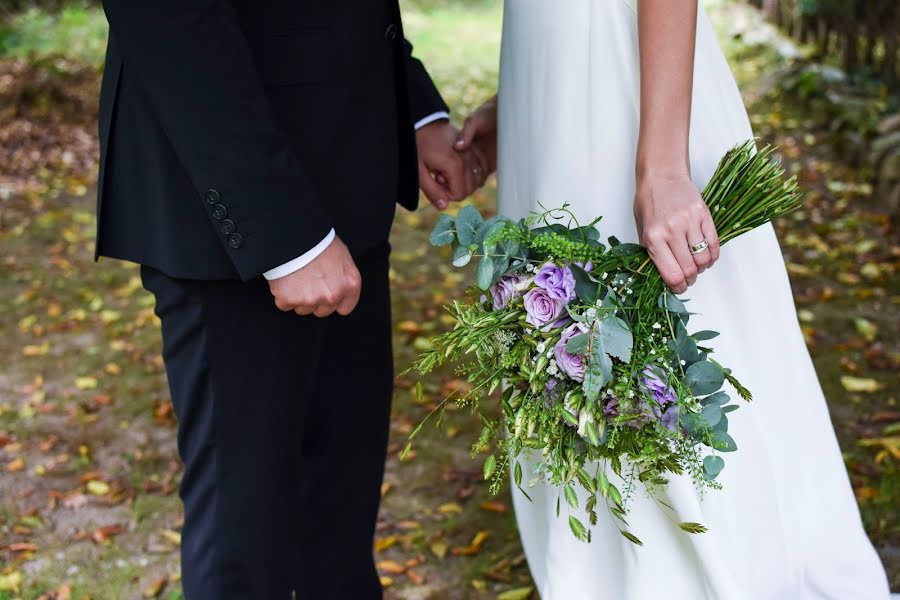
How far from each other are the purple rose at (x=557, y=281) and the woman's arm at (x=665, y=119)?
0.18 meters

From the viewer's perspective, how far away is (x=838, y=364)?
398 centimetres

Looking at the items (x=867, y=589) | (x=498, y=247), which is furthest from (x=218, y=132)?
(x=867, y=589)

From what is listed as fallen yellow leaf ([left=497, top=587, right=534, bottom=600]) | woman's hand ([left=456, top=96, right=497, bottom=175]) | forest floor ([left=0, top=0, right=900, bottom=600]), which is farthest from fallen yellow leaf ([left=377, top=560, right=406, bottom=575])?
woman's hand ([left=456, top=96, right=497, bottom=175])

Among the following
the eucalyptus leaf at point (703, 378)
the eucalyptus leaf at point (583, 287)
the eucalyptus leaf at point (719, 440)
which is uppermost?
the eucalyptus leaf at point (583, 287)

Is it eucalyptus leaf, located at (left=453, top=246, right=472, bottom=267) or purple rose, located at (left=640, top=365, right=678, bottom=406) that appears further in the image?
eucalyptus leaf, located at (left=453, top=246, right=472, bottom=267)

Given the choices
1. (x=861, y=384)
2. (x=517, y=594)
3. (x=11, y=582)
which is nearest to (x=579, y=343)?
(x=517, y=594)

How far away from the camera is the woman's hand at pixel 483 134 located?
2.43 metres

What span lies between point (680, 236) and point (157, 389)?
304 cm

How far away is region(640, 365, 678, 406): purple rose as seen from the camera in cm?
163

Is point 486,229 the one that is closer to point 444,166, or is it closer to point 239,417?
point 239,417

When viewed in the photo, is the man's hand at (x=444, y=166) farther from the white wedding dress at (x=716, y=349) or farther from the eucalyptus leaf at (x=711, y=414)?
the eucalyptus leaf at (x=711, y=414)

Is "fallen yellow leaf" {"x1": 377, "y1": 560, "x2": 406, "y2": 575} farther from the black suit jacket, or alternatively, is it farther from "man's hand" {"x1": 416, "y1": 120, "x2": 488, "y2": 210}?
the black suit jacket

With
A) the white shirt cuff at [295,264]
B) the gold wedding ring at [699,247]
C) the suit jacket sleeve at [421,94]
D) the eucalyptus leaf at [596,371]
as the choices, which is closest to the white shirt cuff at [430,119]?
the suit jacket sleeve at [421,94]

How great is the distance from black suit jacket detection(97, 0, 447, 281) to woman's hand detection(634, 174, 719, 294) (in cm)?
58
